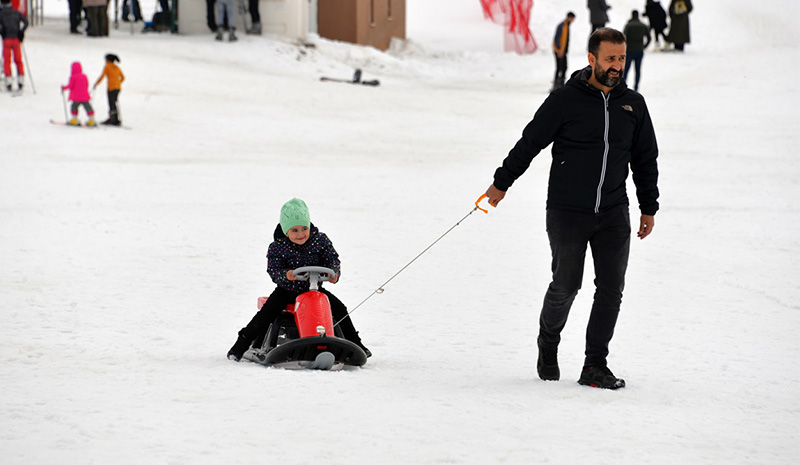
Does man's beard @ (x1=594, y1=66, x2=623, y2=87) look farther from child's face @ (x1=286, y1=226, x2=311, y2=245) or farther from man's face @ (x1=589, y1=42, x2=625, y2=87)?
child's face @ (x1=286, y1=226, x2=311, y2=245)

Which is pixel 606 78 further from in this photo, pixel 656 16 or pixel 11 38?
pixel 656 16

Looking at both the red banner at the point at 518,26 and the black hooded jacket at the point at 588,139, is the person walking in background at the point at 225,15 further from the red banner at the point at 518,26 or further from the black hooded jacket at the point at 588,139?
the black hooded jacket at the point at 588,139

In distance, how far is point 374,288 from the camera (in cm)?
730

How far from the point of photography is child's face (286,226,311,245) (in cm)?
530

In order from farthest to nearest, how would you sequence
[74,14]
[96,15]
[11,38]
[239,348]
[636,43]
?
1. [74,14]
2. [96,15]
3. [636,43]
4. [11,38]
5. [239,348]

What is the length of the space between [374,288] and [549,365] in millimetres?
2442

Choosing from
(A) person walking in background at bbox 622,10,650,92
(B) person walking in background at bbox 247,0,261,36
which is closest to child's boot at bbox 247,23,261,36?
(B) person walking in background at bbox 247,0,261,36

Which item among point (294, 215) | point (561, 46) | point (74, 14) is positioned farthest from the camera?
point (74, 14)

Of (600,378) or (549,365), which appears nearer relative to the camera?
(600,378)

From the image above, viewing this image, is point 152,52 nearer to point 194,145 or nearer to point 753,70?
point 194,145

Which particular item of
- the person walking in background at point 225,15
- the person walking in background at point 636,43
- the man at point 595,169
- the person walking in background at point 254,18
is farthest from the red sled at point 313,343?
the person walking in background at point 254,18

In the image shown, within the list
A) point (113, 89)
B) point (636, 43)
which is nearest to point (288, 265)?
point (113, 89)

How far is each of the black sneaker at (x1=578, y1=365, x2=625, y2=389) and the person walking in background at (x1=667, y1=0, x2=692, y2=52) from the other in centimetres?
2308

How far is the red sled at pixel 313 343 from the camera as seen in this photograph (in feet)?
16.9
